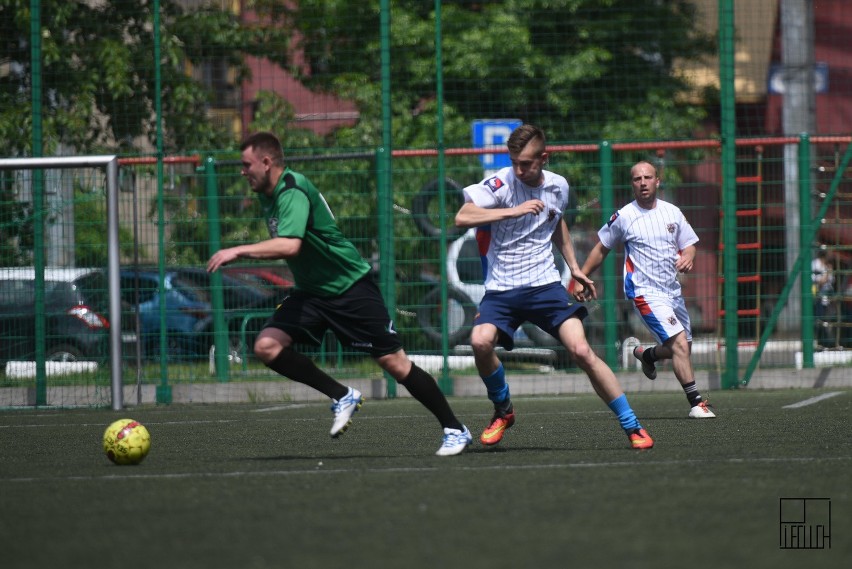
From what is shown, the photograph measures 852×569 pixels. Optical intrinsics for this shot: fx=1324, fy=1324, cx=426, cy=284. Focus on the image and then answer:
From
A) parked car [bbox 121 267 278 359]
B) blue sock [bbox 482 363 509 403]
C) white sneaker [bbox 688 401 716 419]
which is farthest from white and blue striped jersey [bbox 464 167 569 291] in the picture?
parked car [bbox 121 267 278 359]

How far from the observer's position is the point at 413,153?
43.4 feet

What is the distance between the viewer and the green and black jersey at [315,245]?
6867 mm

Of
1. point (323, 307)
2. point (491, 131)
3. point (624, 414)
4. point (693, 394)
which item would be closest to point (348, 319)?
point (323, 307)

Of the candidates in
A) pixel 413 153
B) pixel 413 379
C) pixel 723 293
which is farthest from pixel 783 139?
pixel 413 379

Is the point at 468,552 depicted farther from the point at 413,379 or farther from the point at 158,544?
the point at 413,379

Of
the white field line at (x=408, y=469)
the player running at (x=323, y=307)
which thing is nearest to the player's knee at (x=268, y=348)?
the player running at (x=323, y=307)

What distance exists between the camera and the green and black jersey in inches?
270

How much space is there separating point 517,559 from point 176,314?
9.37 metres

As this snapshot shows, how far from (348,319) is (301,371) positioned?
0.41 m

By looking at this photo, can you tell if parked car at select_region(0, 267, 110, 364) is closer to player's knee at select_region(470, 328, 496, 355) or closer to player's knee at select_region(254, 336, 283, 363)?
player's knee at select_region(254, 336, 283, 363)

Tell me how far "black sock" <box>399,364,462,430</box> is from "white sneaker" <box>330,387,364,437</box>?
28 centimetres

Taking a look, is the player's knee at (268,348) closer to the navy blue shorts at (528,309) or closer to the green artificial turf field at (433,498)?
the green artificial turf field at (433,498)

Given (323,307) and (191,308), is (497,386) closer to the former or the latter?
(323,307)

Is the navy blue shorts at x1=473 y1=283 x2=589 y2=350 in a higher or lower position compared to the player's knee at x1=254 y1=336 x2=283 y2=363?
higher
